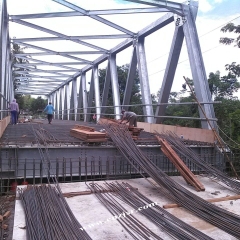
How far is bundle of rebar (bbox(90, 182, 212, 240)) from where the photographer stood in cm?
381

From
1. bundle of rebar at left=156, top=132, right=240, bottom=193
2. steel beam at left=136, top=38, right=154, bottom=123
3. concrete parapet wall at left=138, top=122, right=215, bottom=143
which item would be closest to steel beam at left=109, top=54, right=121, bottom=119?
steel beam at left=136, top=38, right=154, bottom=123

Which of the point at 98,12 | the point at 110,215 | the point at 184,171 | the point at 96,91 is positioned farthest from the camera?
the point at 96,91

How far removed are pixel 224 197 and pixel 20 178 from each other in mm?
4464

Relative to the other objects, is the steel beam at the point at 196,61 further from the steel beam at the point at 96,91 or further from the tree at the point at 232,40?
the steel beam at the point at 96,91

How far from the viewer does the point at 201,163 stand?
7.32 m

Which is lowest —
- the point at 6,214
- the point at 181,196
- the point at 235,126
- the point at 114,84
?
the point at 6,214

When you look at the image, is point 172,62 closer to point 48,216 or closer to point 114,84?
point 114,84

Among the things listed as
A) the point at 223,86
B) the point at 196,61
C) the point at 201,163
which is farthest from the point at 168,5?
the point at 223,86

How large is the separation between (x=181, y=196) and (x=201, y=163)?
7.43ft

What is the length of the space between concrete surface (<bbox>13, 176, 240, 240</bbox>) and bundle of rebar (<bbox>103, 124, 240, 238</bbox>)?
4.4 inches

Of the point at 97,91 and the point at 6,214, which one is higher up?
the point at 97,91

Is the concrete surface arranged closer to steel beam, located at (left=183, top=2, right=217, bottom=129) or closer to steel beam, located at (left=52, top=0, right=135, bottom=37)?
steel beam, located at (left=183, top=2, right=217, bottom=129)

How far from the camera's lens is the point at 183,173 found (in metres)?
6.66

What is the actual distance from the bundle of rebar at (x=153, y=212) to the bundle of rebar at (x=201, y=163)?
2.12 meters
